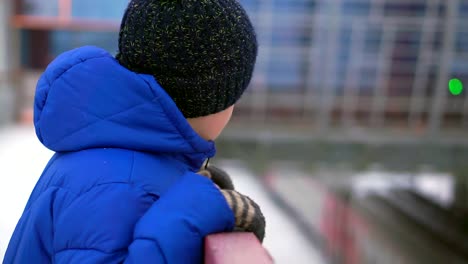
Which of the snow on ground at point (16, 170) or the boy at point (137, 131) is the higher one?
the boy at point (137, 131)

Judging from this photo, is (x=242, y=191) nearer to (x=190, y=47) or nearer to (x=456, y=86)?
(x=456, y=86)

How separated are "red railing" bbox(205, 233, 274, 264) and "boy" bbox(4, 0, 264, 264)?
0.01m

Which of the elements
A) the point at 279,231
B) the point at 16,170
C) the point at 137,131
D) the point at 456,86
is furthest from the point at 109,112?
the point at 456,86

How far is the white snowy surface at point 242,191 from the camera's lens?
2.04 meters

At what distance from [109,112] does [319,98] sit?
6.25 feet

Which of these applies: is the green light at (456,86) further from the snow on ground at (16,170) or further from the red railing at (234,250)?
the red railing at (234,250)

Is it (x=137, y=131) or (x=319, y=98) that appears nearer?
(x=137, y=131)

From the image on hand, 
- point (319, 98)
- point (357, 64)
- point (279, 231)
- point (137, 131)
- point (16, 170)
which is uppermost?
point (137, 131)

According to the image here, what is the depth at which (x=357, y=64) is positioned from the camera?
7.79 feet

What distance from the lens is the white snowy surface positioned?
6.70 ft

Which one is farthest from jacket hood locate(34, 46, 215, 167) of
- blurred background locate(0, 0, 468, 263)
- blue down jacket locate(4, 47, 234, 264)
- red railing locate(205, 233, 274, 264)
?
blurred background locate(0, 0, 468, 263)

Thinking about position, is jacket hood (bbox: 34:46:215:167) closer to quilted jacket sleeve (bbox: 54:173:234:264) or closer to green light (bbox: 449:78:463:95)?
quilted jacket sleeve (bbox: 54:173:234:264)

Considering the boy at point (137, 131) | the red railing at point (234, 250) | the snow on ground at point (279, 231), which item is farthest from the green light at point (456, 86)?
the red railing at point (234, 250)

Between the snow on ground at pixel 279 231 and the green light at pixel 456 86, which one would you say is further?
the green light at pixel 456 86
